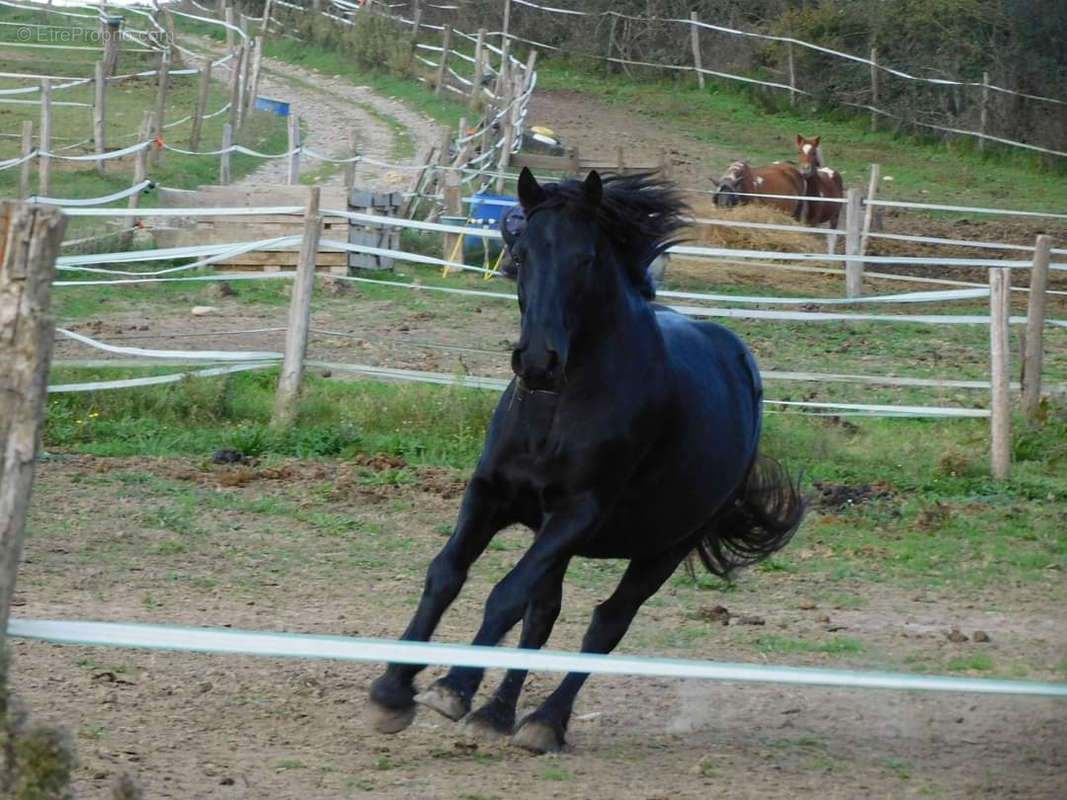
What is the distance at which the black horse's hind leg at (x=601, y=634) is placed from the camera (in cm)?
462

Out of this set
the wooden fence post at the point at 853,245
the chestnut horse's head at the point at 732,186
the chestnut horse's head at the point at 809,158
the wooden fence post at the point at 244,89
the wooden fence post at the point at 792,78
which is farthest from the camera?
the wooden fence post at the point at 792,78

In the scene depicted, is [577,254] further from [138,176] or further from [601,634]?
[138,176]

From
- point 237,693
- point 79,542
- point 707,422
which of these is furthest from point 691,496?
point 79,542

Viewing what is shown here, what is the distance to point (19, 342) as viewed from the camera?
3000 millimetres

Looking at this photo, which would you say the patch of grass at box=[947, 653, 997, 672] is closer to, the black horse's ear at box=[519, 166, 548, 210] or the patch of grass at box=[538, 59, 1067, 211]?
the black horse's ear at box=[519, 166, 548, 210]

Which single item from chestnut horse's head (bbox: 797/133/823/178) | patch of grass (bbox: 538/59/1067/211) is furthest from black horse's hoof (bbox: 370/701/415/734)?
patch of grass (bbox: 538/59/1067/211)

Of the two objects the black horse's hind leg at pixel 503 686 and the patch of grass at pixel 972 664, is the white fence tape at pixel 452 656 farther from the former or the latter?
the patch of grass at pixel 972 664

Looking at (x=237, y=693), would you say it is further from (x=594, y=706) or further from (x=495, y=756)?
(x=594, y=706)

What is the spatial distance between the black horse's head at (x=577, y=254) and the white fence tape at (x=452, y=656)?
3.93 ft

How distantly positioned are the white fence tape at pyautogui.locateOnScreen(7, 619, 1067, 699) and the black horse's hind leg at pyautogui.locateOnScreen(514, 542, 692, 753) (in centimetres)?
162

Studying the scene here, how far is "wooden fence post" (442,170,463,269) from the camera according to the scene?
15508 millimetres

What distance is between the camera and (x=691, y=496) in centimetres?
506

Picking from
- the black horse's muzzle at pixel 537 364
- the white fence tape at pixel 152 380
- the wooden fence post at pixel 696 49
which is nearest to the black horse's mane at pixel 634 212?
the black horse's muzzle at pixel 537 364

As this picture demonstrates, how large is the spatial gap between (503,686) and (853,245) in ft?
41.5
